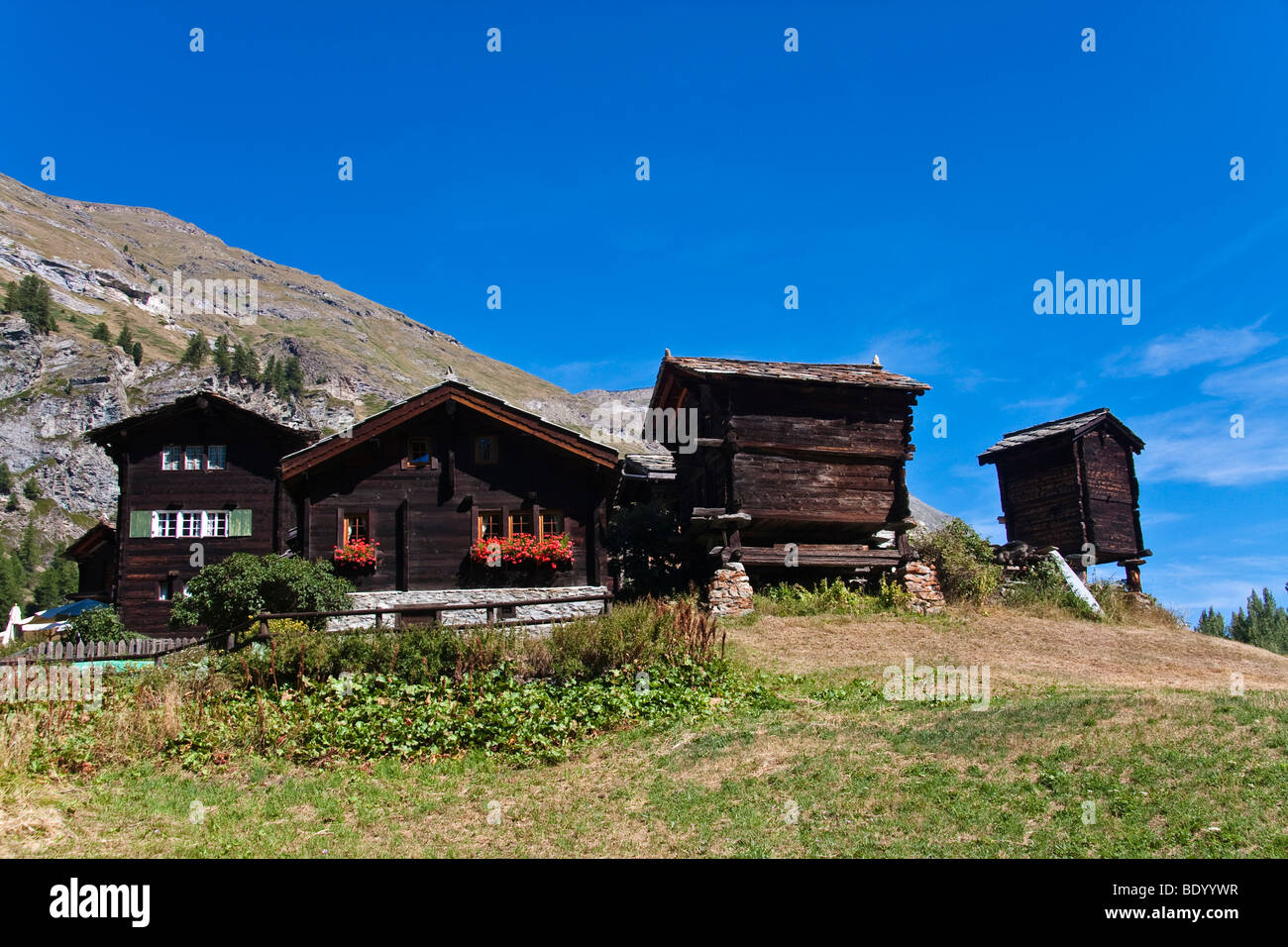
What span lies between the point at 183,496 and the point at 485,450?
13913mm

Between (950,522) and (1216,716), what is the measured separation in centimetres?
1859

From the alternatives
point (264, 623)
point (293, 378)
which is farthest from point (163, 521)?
point (293, 378)

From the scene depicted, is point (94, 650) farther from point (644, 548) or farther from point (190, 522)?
point (644, 548)

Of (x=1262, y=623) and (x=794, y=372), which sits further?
(x=1262, y=623)

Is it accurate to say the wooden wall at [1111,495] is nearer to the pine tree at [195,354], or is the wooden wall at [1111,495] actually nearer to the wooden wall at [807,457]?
the wooden wall at [807,457]

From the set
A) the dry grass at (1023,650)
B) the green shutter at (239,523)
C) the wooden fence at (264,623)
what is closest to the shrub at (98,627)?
the green shutter at (239,523)

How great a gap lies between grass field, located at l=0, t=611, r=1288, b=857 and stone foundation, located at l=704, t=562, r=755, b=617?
9.25 m

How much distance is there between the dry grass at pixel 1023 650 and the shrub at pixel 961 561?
72.2 inches

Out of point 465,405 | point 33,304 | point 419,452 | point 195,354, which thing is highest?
point 33,304

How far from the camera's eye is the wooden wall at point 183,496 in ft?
104

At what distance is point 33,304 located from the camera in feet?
459

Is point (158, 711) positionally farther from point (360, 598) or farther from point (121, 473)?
point (121, 473)

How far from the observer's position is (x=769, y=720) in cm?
1419
